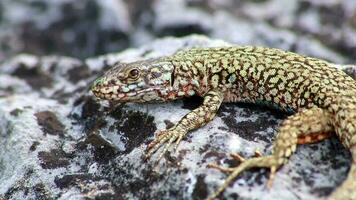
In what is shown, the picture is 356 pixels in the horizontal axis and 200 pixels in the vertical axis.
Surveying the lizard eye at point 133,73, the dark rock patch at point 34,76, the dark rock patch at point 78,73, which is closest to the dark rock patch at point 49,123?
the lizard eye at point 133,73

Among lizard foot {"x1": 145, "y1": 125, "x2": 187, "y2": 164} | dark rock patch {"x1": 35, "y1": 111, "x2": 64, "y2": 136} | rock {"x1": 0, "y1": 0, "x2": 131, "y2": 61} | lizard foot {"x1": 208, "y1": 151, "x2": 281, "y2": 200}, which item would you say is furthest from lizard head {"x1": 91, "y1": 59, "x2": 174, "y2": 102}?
rock {"x1": 0, "y1": 0, "x2": 131, "y2": 61}

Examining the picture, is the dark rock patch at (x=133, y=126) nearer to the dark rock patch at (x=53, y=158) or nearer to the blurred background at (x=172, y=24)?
the dark rock patch at (x=53, y=158)

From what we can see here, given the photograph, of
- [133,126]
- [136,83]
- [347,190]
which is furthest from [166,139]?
[347,190]

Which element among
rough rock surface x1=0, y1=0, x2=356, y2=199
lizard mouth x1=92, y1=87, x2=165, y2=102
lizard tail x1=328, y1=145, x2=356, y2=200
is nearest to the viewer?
lizard tail x1=328, y1=145, x2=356, y2=200

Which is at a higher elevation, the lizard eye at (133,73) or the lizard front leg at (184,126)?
→ the lizard eye at (133,73)

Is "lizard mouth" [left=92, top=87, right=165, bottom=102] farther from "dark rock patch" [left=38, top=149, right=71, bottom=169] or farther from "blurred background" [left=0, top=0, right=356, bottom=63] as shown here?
"blurred background" [left=0, top=0, right=356, bottom=63]

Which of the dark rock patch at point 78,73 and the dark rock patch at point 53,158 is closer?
the dark rock patch at point 53,158

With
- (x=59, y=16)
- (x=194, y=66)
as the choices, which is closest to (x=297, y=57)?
(x=194, y=66)
